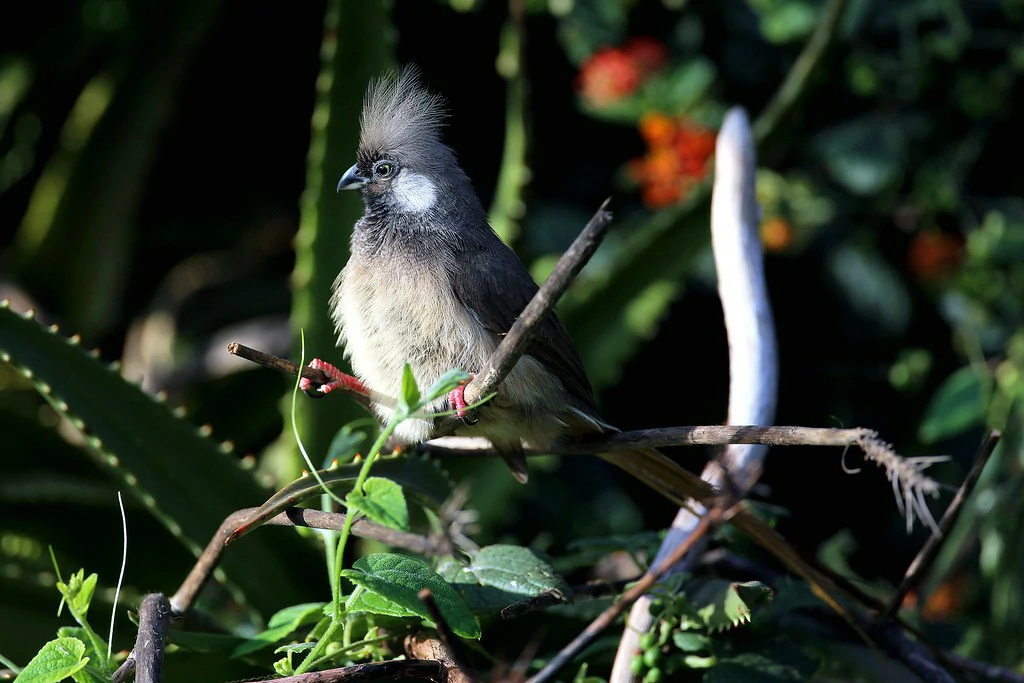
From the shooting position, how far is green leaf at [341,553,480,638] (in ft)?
4.47

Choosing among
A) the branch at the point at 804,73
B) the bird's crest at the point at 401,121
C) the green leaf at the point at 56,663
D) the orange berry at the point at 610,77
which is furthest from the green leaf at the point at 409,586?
the orange berry at the point at 610,77

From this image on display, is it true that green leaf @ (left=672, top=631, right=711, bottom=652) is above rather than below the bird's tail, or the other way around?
below

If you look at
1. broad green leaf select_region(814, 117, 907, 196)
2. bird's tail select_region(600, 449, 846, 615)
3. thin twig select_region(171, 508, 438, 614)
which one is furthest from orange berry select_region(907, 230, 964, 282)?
thin twig select_region(171, 508, 438, 614)

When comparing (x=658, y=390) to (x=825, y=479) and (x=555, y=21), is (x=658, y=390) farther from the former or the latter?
(x=555, y=21)

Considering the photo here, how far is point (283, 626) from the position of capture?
1.67 meters

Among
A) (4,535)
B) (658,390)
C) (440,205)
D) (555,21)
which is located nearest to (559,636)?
(440,205)

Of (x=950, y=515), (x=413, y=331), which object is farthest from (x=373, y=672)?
(x=950, y=515)

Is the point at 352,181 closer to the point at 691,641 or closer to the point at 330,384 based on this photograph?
the point at 330,384

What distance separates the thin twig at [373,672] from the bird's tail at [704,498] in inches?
20.9

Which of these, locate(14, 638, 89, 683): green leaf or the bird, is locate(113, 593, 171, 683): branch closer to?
locate(14, 638, 89, 683): green leaf

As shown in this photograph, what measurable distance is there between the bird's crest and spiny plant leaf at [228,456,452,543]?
31.8 inches

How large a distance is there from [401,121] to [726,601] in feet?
4.55

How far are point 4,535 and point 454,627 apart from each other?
1954mm

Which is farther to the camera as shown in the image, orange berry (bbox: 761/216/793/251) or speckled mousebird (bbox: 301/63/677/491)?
orange berry (bbox: 761/216/793/251)
